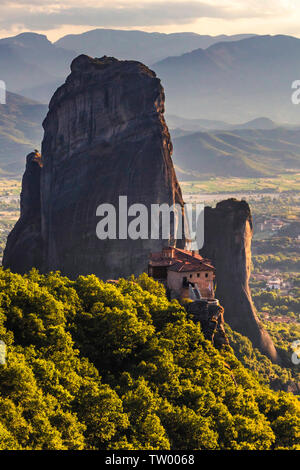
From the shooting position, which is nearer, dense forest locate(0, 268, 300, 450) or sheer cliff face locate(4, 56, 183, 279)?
dense forest locate(0, 268, 300, 450)

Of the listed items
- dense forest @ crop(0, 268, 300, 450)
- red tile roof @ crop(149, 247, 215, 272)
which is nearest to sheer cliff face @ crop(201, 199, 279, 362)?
red tile roof @ crop(149, 247, 215, 272)

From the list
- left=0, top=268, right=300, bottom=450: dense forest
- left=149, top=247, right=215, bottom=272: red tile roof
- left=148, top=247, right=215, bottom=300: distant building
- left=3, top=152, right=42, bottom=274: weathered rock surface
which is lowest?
left=0, top=268, right=300, bottom=450: dense forest

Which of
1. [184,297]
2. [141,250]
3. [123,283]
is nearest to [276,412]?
[184,297]

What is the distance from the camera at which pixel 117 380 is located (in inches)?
2355

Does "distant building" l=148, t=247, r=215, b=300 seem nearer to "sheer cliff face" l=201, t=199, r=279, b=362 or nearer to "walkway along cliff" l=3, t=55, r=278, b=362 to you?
"sheer cliff face" l=201, t=199, r=279, b=362

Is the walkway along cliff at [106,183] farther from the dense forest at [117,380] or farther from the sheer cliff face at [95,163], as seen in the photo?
the dense forest at [117,380]

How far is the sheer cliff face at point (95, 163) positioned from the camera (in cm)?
13825

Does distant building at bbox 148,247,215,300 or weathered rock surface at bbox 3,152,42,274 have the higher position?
weathered rock surface at bbox 3,152,42,274

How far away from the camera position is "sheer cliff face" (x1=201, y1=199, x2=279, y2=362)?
132 metres

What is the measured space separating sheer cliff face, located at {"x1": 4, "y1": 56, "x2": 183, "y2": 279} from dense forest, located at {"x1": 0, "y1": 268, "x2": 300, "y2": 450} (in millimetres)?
65456

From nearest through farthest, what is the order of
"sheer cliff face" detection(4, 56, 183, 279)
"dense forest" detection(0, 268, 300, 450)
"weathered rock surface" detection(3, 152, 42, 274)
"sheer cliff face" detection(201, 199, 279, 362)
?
"dense forest" detection(0, 268, 300, 450) → "sheer cliff face" detection(201, 199, 279, 362) → "sheer cliff face" detection(4, 56, 183, 279) → "weathered rock surface" detection(3, 152, 42, 274)

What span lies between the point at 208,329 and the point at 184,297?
8.01 m

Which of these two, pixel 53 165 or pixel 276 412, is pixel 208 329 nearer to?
pixel 276 412

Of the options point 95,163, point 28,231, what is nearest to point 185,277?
point 95,163
